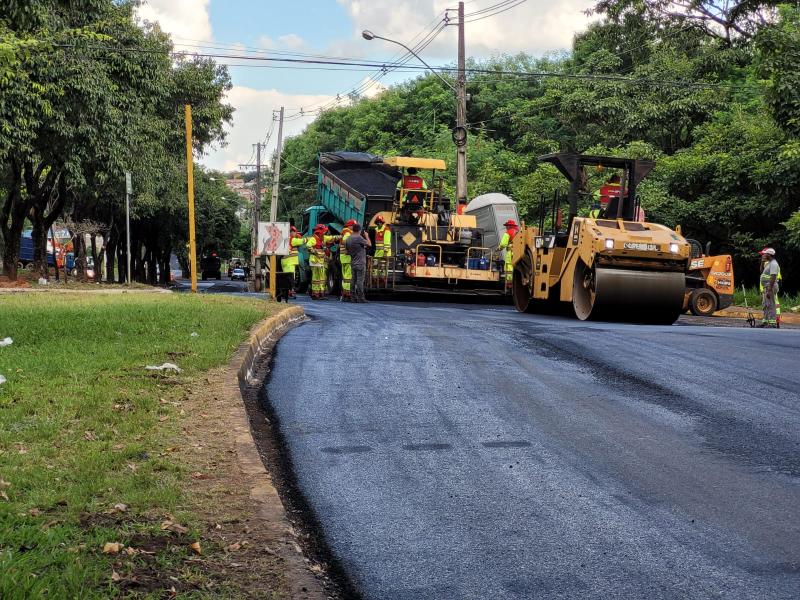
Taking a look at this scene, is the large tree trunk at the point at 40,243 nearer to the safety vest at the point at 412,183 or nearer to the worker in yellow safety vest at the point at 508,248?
the safety vest at the point at 412,183

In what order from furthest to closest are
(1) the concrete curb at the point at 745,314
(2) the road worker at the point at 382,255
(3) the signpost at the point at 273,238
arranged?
(2) the road worker at the point at 382,255 → (1) the concrete curb at the point at 745,314 → (3) the signpost at the point at 273,238

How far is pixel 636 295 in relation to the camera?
49.0 ft

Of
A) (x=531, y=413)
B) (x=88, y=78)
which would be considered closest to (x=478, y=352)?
(x=531, y=413)

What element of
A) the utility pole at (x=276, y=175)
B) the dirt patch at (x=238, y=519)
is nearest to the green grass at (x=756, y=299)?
the dirt patch at (x=238, y=519)

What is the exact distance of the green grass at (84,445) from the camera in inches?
144

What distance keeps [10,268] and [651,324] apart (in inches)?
783

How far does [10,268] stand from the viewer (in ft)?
91.9

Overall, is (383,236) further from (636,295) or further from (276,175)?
(276,175)

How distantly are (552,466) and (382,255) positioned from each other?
16885mm

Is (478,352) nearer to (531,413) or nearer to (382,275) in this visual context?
(531,413)

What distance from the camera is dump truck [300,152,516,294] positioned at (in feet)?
73.6

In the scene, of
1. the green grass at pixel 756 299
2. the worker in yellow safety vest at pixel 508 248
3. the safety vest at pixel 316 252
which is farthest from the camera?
the green grass at pixel 756 299

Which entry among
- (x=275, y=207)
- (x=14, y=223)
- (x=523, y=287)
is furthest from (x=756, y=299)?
(x=275, y=207)

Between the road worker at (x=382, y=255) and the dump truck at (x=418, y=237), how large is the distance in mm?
23
